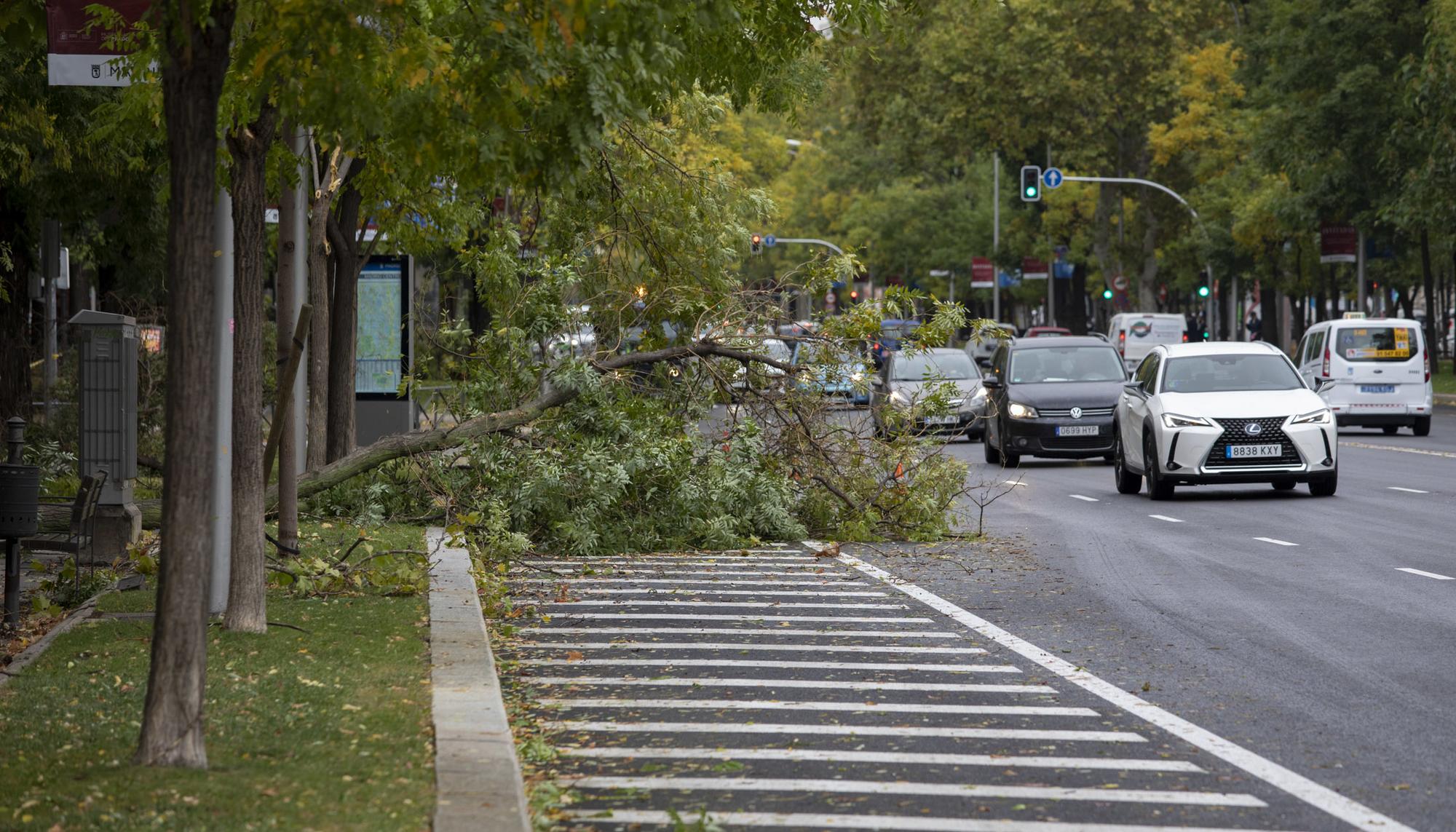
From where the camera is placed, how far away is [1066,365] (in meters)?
27.3

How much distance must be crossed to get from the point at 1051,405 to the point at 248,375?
18.2 metres

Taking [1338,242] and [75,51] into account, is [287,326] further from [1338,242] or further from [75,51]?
[1338,242]

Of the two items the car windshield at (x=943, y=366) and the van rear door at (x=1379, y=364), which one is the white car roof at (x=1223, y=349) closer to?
the car windshield at (x=943, y=366)

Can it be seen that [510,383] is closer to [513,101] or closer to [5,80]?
[5,80]

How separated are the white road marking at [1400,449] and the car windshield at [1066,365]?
4.34 m

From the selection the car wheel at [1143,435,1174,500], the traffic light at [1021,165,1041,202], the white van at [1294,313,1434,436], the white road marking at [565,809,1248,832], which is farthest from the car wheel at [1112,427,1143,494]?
the traffic light at [1021,165,1041,202]

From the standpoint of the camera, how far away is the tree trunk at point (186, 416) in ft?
20.6

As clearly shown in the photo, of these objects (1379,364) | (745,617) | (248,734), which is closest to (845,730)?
(248,734)

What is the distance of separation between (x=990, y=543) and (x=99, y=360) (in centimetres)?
709

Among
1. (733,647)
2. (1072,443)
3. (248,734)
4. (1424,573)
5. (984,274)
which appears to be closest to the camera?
(248,734)

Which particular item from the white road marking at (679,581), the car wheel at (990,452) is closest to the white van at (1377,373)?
the car wheel at (990,452)

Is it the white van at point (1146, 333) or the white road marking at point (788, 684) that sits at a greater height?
the white van at point (1146, 333)

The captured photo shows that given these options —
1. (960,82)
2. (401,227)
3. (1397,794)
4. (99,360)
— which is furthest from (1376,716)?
(960,82)

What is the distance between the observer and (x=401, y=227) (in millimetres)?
18000
